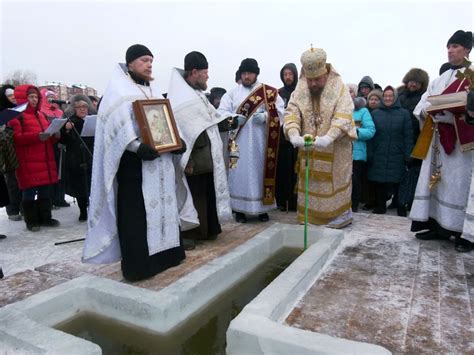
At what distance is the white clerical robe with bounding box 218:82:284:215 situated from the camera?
563 centimetres

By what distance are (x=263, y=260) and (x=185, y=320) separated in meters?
1.53

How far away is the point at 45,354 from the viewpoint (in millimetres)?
2281

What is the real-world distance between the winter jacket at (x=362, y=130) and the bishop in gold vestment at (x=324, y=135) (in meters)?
1.38

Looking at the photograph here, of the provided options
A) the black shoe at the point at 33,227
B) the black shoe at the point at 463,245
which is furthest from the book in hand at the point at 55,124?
the black shoe at the point at 463,245

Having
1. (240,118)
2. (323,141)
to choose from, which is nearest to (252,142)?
(240,118)

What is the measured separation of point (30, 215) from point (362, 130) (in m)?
4.90

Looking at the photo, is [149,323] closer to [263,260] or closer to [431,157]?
[263,260]

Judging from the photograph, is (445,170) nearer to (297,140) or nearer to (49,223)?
(297,140)

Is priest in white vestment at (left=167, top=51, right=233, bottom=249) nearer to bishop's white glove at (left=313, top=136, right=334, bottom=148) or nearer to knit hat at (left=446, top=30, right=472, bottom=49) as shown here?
bishop's white glove at (left=313, top=136, right=334, bottom=148)

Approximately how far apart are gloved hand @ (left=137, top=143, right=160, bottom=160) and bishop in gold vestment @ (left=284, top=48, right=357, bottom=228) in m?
1.94

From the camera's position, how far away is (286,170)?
6.38m

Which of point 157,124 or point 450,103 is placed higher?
point 450,103

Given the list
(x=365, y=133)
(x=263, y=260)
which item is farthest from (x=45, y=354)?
(x=365, y=133)

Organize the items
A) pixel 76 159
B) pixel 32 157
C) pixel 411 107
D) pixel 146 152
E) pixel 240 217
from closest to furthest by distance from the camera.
Result: 1. pixel 146 152
2. pixel 32 157
3. pixel 240 217
4. pixel 76 159
5. pixel 411 107
